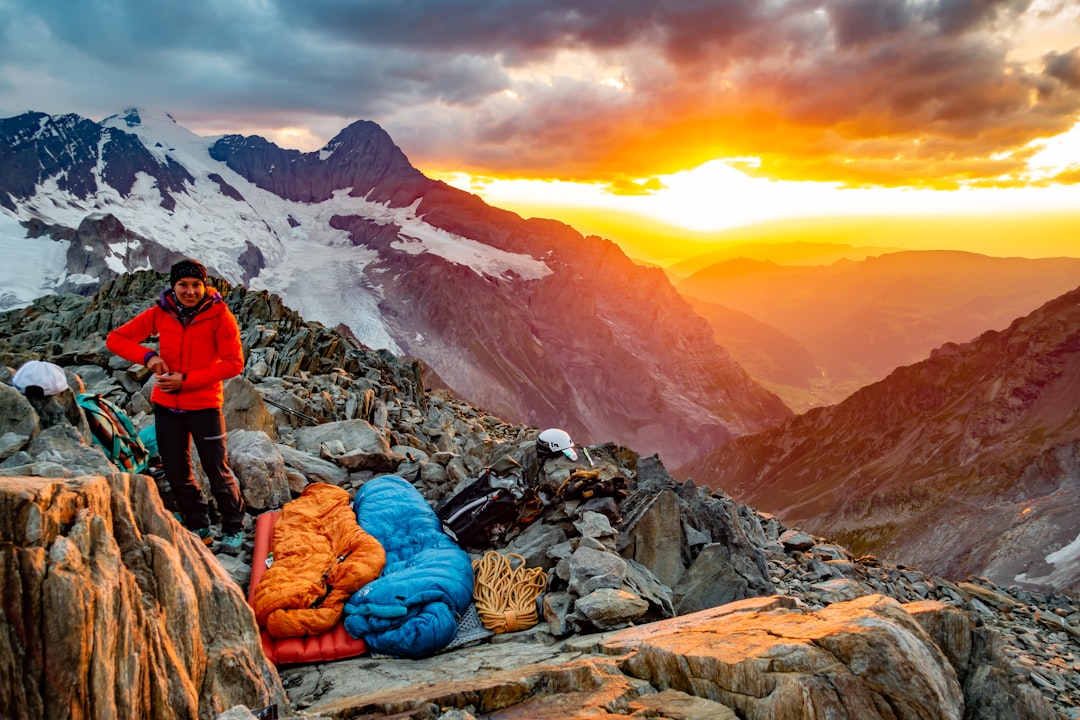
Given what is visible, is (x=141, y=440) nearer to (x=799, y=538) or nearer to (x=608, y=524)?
(x=608, y=524)

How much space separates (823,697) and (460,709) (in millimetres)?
3042

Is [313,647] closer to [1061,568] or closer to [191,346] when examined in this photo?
[191,346]

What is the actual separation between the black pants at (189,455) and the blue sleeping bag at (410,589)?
2.30 meters

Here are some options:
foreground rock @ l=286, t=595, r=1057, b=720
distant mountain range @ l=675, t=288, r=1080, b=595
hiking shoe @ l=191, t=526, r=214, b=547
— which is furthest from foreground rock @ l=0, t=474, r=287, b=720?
distant mountain range @ l=675, t=288, r=1080, b=595

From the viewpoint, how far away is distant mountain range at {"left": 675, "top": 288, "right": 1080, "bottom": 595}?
61.8 m

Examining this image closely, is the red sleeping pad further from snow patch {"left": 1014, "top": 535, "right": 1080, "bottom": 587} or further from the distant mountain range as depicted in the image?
snow patch {"left": 1014, "top": 535, "right": 1080, "bottom": 587}

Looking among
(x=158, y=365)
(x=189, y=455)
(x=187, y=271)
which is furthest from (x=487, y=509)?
(x=187, y=271)

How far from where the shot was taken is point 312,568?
8.68 meters

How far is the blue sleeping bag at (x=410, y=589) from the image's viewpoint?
775cm

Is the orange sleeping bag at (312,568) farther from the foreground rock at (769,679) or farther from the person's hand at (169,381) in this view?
the person's hand at (169,381)

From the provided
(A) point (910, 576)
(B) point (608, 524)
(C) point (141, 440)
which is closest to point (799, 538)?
(A) point (910, 576)

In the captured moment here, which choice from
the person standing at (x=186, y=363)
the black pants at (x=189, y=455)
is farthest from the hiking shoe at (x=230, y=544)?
the person standing at (x=186, y=363)

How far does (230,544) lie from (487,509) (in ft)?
13.2

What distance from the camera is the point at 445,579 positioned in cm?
863
